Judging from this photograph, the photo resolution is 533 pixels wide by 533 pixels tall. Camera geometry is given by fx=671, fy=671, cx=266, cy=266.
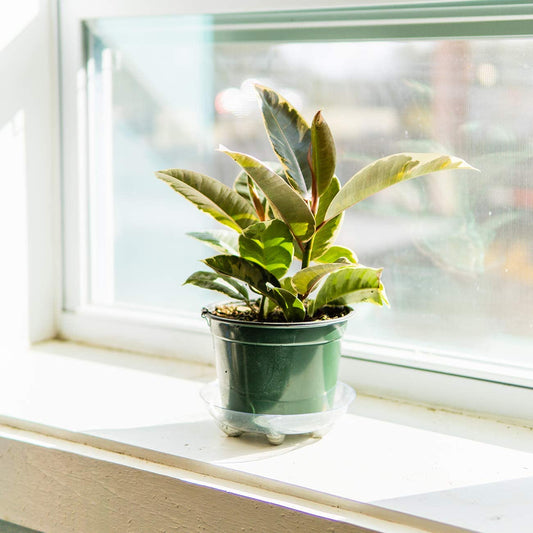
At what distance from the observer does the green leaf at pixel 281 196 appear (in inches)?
32.6

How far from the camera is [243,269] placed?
88cm

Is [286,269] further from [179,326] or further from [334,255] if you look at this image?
[179,326]

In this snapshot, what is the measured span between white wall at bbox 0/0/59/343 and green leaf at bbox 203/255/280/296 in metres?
0.59

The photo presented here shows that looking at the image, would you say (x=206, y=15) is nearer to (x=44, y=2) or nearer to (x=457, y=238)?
(x=44, y=2)

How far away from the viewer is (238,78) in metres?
1.27

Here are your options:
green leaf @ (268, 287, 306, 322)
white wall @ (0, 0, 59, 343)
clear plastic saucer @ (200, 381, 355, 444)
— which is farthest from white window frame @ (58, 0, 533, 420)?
green leaf @ (268, 287, 306, 322)

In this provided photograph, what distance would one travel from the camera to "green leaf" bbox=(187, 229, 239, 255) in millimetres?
951

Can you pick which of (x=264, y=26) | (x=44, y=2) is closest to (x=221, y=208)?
(x=264, y=26)

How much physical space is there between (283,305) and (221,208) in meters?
0.16

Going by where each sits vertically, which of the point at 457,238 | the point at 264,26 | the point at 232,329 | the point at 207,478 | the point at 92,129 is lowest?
the point at 207,478

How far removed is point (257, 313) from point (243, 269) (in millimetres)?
102

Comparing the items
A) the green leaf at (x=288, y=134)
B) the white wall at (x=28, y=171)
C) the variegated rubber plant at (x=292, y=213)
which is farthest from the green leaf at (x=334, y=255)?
the white wall at (x=28, y=171)

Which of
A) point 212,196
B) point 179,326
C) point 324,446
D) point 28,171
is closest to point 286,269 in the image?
point 212,196

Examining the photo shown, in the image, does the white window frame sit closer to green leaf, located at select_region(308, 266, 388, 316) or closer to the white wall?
the white wall
